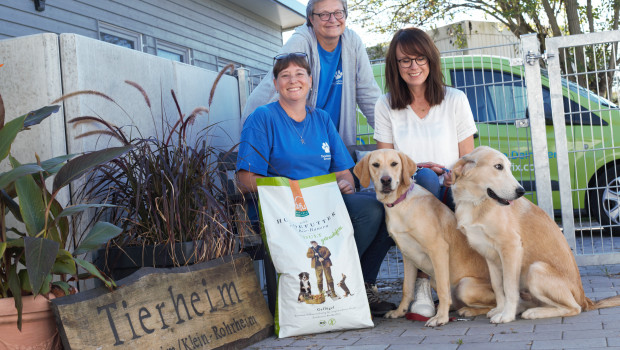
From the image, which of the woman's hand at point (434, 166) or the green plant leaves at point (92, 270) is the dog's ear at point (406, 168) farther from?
the green plant leaves at point (92, 270)

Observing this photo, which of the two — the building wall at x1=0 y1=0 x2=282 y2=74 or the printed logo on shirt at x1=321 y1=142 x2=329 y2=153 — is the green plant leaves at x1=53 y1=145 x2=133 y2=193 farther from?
the building wall at x1=0 y1=0 x2=282 y2=74

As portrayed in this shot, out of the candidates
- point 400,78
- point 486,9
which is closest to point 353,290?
point 400,78

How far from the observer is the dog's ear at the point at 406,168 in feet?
12.1

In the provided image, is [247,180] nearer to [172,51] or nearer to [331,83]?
[331,83]

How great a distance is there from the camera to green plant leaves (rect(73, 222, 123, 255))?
2809 millimetres

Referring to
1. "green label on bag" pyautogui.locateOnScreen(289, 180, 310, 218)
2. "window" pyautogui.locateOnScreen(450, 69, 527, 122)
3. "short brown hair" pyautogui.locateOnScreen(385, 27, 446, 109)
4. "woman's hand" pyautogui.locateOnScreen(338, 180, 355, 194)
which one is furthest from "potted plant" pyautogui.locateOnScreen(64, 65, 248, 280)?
"window" pyautogui.locateOnScreen(450, 69, 527, 122)

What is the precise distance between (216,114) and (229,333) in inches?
93.3

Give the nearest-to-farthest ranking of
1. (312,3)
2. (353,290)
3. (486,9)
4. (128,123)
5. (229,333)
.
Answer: (229,333) → (353,290) → (128,123) → (312,3) → (486,9)

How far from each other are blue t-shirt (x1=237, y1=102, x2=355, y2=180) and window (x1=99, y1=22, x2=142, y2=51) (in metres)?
5.69

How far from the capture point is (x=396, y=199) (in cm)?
373

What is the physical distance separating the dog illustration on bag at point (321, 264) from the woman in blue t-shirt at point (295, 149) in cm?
54

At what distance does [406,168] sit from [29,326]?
215 centimetres

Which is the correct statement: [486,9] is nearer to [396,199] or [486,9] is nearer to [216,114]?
[216,114]

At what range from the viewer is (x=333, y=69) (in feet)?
16.1
